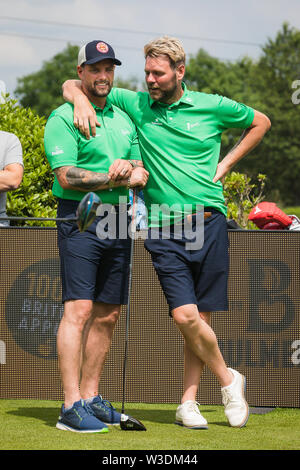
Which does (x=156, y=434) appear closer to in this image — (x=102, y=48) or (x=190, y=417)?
(x=190, y=417)

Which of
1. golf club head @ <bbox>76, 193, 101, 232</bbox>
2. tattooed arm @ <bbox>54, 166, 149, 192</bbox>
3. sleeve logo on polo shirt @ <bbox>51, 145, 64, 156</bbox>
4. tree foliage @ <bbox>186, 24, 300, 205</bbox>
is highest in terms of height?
tree foliage @ <bbox>186, 24, 300, 205</bbox>

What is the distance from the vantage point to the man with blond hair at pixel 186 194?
4391 millimetres

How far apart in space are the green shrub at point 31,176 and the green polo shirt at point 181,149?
1.74 metres

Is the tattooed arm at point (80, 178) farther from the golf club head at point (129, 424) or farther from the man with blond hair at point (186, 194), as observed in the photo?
the golf club head at point (129, 424)

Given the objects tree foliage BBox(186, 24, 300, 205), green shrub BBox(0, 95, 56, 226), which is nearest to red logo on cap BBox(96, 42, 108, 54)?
green shrub BBox(0, 95, 56, 226)

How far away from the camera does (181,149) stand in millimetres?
4441

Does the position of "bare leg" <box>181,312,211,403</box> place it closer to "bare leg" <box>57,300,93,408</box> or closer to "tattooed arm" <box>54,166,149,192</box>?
"bare leg" <box>57,300,93,408</box>

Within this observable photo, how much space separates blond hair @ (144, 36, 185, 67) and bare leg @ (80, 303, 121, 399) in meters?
1.52

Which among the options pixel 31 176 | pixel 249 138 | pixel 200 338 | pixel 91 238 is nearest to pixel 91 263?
pixel 91 238

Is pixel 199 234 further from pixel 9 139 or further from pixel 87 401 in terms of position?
pixel 9 139

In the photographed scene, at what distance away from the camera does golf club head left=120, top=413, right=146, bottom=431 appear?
4234 mm

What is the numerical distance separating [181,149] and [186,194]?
0.89 ft

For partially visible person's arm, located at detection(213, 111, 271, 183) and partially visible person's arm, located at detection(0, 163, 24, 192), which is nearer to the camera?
partially visible person's arm, located at detection(213, 111, 271, 183)
